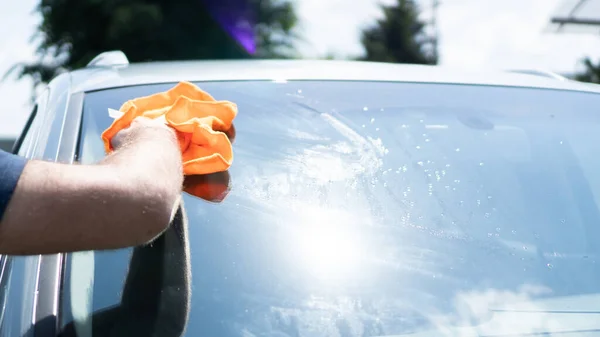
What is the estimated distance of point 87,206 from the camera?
1.13m

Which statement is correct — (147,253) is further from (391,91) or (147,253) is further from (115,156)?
(391,91)

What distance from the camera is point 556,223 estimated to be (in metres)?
1.70

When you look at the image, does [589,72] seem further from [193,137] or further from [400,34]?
[400,34]

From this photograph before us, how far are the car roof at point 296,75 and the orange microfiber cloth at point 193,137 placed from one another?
349 mm

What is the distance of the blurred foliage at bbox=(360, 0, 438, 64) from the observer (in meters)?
53.6

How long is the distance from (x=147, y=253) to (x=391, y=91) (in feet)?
2.77

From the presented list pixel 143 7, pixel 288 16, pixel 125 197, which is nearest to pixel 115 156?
pixel 125 197

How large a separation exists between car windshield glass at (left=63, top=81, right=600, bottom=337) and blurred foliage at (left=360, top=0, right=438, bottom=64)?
51.2m

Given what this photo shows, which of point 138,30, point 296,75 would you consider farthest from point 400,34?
point 296,75

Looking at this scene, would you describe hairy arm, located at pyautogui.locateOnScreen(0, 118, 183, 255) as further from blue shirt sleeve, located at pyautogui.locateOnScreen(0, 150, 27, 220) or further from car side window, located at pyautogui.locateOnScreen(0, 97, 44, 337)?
Result: car side window, located at pyautogui.locateOnScreen(0, 97, 44, 337)

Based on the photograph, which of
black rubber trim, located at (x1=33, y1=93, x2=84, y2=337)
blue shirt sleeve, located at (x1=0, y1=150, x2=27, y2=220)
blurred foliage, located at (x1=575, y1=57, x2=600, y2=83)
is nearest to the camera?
blue shirt sleeve, located at (x1=0, y1=150, x2=27, y2=220)

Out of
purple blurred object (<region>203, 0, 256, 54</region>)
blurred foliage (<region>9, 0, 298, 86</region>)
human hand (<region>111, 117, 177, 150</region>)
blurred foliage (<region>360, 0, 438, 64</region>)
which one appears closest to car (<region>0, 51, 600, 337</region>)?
human hand (<region>111, 117, 177, 150</region>)

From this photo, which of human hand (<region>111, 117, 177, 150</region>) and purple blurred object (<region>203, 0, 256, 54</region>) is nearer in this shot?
human hand (<region>111, 117, 177, 150</region>)

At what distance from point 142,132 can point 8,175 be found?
1.18 ft
